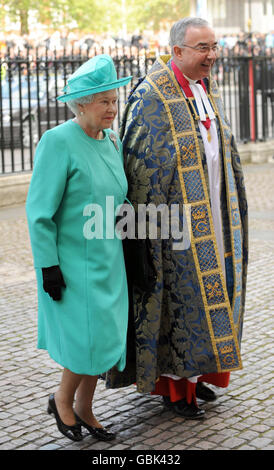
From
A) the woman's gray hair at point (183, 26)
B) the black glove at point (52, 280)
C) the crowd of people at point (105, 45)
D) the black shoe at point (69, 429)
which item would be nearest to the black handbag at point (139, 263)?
the black glove at point (52, 280)

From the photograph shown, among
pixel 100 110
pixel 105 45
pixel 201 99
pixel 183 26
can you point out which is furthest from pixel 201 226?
pixel 105 45

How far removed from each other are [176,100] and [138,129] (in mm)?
240

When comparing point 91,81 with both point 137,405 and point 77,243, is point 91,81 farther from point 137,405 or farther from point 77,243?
point 137,405

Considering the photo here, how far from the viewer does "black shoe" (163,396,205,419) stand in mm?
4176

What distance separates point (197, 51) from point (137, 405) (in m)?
1.79

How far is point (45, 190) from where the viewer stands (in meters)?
3.54

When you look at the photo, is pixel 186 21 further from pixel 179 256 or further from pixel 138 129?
pixel 179 256

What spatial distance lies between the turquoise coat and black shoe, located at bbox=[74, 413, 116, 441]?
1.24 ft

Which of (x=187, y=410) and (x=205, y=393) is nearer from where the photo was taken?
(x=187, y=410)

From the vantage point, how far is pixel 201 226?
4105 mm

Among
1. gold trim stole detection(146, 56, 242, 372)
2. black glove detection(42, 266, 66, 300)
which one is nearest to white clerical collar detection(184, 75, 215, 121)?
gold trim stole detection(146, 56, 242, 372)

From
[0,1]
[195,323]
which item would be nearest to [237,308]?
[195,323]

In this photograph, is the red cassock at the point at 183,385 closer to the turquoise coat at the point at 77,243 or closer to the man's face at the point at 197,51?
the turquoise coat at the point at 77,243

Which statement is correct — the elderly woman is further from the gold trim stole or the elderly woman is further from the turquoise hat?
the gold trim stole
